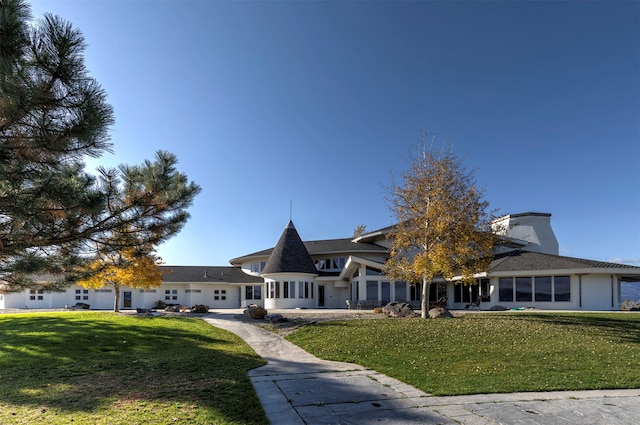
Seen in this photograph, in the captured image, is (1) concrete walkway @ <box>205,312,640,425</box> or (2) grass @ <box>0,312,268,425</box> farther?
(2) grass @ <box>0,312,268,425</box>

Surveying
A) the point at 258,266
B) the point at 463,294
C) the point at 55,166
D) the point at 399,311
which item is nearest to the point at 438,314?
the point at 399,311

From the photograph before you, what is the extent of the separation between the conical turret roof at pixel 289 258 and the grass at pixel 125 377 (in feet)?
51.9

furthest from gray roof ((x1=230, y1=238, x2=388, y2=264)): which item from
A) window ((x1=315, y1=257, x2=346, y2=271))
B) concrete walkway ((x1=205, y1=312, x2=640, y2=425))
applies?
concrete walkway ((x1=205, y1=312, x2=640, y2=425))

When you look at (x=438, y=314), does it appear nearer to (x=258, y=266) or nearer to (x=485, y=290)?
(x=485, y=290)

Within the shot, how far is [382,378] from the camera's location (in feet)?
28.5

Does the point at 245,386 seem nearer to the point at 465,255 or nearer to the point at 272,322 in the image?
the point at 272,322

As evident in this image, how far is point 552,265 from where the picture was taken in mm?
26594

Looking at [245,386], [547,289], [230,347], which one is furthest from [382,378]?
[547,289]

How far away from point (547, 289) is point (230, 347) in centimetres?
2304

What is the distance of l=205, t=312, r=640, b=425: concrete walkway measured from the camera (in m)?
5.89

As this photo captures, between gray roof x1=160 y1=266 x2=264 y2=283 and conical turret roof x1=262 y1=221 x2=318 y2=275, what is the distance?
7.29m

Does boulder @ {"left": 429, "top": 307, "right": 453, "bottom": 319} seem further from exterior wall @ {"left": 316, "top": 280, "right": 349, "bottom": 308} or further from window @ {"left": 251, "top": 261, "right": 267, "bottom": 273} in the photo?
window @ {"left": 251, "top": 261, "right": 267, "bottom": 273}

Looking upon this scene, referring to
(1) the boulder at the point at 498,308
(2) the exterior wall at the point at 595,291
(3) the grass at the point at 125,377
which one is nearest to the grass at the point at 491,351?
(3) the grass at the point at 125,377

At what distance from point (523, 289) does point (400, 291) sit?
8526mm
